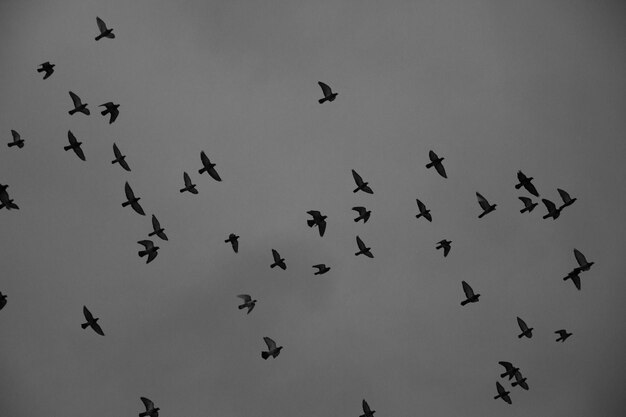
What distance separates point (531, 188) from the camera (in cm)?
5612

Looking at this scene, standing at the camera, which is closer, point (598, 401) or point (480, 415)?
point (480, 415)

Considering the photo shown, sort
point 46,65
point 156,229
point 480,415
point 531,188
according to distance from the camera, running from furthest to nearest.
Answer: point 480,415 → point 156,229 → point 531,188 → point 46,65

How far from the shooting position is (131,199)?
5881 cm

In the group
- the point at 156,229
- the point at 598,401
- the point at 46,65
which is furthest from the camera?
the point at 598,401

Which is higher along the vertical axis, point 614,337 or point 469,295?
point 614,337

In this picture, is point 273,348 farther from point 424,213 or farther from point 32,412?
point 32,412

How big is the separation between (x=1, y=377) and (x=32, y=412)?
12477mm

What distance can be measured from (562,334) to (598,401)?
146 m

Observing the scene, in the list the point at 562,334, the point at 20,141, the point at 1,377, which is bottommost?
the point at 562,334

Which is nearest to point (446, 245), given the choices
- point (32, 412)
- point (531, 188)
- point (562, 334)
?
point (531, 188)

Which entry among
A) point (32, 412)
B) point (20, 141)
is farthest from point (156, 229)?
point (32, 412)

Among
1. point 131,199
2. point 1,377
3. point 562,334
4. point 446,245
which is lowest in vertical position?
point 562,334

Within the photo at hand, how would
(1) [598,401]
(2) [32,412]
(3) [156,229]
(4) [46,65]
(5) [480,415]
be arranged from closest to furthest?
1. (4) [46,65]
2. (3) [156,229]
3. (5) [480,415]
4. (2) [32,412]
5. (1) [598,401]

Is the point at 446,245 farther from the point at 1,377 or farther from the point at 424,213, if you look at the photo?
the point at 1,377
